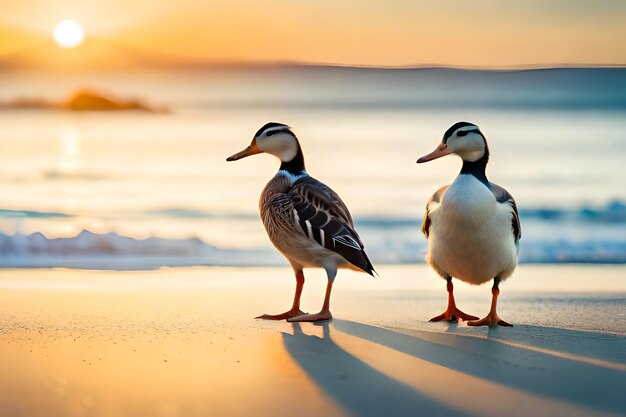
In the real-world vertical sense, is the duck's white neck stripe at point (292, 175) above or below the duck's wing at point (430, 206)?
above

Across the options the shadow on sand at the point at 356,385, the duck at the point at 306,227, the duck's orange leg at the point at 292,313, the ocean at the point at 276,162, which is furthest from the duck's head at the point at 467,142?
the ocean at the point at 276,162

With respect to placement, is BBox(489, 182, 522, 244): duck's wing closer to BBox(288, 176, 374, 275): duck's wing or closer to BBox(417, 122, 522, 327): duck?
BBox(417, 122, 522, 327): duck

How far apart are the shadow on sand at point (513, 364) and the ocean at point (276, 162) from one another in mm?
3632

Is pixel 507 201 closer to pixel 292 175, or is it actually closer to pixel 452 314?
pixel 452 314

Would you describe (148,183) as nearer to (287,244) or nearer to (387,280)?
(387,280)

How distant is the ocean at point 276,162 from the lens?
37.5ft

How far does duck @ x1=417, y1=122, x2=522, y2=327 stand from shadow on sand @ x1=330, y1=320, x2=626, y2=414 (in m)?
0.59

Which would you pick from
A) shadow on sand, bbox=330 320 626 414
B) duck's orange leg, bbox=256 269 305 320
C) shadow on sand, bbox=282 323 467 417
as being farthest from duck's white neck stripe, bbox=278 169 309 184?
shadow on sand, bbox=282 323 467 417

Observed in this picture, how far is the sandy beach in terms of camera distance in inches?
211

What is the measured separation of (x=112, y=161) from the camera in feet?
58.0

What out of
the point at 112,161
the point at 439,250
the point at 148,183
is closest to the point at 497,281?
the point at 439,250

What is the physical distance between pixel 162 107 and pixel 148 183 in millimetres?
11090

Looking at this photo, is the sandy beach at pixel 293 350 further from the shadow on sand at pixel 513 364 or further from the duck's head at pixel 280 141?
the duck's head at pixel 280 141

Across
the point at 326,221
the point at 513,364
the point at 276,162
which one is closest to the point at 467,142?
the point at 326,221
